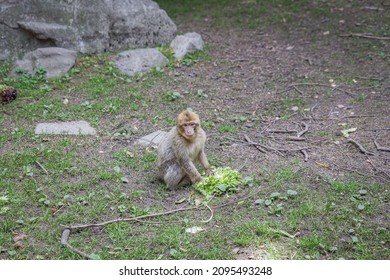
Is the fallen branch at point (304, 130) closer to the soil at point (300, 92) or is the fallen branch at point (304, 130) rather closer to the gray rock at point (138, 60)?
the soil at point (300, 92)

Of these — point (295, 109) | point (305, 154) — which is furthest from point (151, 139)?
point (295, 109)

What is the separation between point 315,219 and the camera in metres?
6.49

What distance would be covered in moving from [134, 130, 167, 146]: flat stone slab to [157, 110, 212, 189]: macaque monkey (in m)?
1.24

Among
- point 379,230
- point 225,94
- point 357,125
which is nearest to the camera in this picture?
point 379,230

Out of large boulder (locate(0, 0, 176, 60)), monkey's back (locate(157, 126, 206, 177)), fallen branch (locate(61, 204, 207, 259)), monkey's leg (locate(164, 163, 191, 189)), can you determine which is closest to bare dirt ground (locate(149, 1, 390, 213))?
monkey's back (locate(157, 126, 206, 177))

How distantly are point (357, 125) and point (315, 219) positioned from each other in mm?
2945

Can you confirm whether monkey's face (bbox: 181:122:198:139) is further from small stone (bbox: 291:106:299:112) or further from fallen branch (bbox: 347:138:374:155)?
small stone (bbox: 291:106:299:112)

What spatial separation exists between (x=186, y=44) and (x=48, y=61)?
2.93 meters

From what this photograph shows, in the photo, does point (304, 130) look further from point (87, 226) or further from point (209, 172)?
point (87, 226)

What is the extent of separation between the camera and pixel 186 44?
11891 mm

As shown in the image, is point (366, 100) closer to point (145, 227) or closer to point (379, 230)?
point (379, 230)

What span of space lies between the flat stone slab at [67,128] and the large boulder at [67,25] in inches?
114

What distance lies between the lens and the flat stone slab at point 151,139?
28.5 feet

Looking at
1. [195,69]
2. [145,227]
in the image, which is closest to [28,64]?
[195,69]
